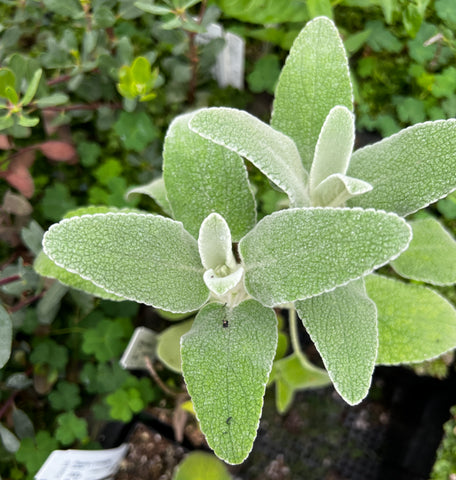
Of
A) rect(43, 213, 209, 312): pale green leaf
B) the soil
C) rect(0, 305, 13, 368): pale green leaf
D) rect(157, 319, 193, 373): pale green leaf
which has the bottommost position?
the soil

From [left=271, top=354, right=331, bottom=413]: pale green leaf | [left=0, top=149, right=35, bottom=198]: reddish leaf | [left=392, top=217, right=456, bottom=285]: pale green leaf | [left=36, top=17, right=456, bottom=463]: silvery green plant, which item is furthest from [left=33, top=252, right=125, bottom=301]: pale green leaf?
[left=392, top=217, right=456, bottom=285]: pale green leaf

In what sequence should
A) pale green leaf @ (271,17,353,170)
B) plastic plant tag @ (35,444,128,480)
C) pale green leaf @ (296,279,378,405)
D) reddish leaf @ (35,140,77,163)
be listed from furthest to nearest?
reddish leaf @ (35,140,77,163), plastic plant tag @ (35,444,128,480), pale green leaf @ (271,17,353,170), pale green leaf @ (296,279,378,405)

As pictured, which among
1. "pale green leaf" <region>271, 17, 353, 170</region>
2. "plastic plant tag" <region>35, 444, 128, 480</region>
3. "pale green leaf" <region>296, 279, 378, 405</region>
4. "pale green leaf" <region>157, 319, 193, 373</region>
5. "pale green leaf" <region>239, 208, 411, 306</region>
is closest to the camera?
"pale green leaf" <region>239, 208, 411, 306</region>

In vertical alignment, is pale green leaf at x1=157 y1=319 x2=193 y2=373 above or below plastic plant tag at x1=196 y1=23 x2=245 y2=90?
below

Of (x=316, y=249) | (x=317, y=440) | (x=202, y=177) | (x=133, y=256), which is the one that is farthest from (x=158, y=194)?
(x=317, y=440)

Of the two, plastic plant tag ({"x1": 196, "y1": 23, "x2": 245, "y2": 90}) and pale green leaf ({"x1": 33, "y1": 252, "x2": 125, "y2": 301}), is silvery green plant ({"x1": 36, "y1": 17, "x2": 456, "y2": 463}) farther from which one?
plastic plant tag ({"x1": 196, "y1": 23, "x2": 245, "y2": 90})

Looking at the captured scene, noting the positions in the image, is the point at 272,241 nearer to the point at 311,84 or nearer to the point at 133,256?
the point at 133,256

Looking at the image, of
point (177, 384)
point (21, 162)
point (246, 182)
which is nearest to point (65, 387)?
point (177, 384)

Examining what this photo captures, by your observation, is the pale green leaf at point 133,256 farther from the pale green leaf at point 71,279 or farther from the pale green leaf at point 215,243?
the pale green leaf at point 71,279
